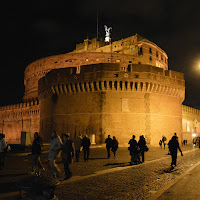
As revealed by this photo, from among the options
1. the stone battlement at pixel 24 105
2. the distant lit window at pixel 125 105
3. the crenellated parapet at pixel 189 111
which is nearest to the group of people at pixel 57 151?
the distant lit window at pixel 125 105

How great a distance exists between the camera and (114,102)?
20.2 m

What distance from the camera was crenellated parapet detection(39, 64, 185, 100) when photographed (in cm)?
1997

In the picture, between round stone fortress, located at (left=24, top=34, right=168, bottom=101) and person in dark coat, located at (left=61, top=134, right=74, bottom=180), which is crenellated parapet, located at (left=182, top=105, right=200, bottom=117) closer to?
round stone fortress, located at (left=24, top=34, right=168, bottom=101)

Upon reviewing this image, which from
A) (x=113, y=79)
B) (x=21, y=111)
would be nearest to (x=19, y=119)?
(x=21, y=111)

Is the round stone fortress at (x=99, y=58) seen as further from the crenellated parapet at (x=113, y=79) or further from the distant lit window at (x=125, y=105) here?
the distant lit window at (x=125, y=105)

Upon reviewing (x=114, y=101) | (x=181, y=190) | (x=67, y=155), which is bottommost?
(x=181, y=190)

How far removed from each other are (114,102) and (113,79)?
2.05 m

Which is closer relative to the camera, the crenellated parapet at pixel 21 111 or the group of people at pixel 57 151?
the group of people at pixel 57 151

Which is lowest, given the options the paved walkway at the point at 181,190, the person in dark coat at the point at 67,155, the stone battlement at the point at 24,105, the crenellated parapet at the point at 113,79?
the paved walkway at the point at 181,190

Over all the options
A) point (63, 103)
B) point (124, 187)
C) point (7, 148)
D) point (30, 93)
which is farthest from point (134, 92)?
point (30, 93)

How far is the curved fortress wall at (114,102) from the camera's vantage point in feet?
65.1

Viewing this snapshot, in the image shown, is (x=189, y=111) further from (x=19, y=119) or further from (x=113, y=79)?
(x=19, y=119)

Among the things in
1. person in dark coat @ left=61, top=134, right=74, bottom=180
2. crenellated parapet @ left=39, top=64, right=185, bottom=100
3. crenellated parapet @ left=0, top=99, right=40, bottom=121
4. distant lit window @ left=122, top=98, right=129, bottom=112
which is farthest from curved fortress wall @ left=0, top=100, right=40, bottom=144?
person in dark coat @ left=61, top=134, right=74, bottom=180

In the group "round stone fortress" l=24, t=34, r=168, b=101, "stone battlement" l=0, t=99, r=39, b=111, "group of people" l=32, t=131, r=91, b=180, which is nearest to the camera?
"group of people" l=32, t=131, r=91, b=180
